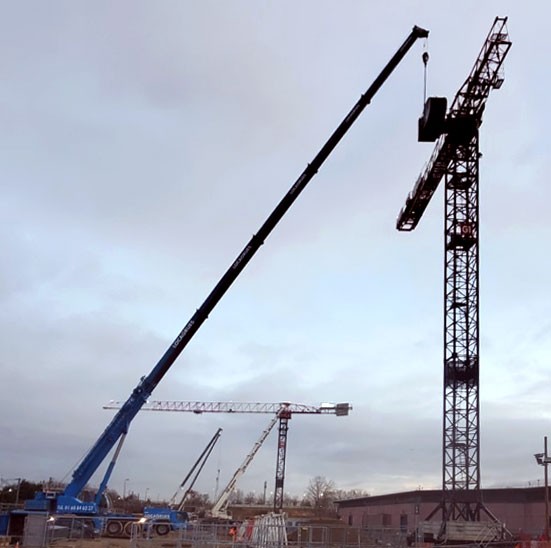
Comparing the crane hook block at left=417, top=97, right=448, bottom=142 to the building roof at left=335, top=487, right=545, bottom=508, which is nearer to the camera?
the crane hook block at left=417, top=97, right=448, bottom=142

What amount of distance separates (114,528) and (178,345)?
1461 cm

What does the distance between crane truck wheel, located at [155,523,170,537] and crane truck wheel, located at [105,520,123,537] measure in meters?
3.19

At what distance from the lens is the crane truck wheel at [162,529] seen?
48219 mm

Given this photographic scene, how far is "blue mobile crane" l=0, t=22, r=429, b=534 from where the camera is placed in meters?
38.8

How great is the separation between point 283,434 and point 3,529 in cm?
10052

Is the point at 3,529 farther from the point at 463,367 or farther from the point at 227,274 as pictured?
the point at 463,367

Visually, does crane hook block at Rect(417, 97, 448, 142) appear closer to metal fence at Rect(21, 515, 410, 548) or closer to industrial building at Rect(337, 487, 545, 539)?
metal fence at Rect(21, 515, 410, 548)

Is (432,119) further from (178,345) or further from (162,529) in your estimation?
(162,529)

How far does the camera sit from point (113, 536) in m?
45.5

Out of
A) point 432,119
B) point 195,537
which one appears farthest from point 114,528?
point 432,119

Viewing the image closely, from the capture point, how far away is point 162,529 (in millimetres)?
48594

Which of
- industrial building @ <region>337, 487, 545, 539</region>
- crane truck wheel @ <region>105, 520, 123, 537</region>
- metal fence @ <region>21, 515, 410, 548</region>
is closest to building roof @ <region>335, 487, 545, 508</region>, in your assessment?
industrial building @ <region>337, 487, 545, 539</region>

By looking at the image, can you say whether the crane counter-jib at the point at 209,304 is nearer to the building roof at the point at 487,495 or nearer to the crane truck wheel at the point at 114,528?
the crane truck wheel at the point at 114,528

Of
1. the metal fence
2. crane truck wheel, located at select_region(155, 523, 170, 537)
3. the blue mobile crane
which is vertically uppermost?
the blue mobile crane
